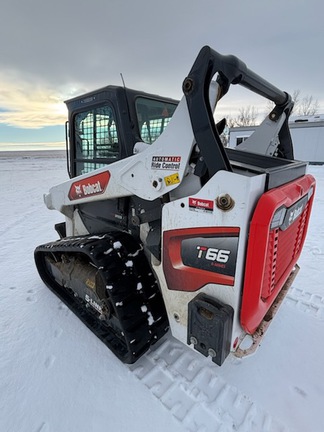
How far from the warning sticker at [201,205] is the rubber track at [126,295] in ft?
2.86

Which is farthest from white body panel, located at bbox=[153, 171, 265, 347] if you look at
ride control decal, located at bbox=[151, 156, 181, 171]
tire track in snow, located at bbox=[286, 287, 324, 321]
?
tire track in snow, located at bbox=[286, 287, 324, 321]

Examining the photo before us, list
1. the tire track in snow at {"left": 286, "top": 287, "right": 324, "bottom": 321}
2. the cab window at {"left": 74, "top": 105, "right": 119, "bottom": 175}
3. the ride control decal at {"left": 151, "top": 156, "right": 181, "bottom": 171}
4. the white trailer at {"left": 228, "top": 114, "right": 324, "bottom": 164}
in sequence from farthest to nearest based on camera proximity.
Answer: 1. the white trailer at {"left": 228, "top": 114, "right": 324, "bottom": 164}
2. the tire track in snow at {"left": 286, "top": 287, "right": 324, "bottom": 321}
3. the cab window at {"left": 74, "top": 105, "right": 119, "bottom": 175}
4. the ride control decal at {"left": 151, "top": 156, "right": 181, "bottom": 171}

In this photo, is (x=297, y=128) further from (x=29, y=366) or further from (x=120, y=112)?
(x=29, y=366)

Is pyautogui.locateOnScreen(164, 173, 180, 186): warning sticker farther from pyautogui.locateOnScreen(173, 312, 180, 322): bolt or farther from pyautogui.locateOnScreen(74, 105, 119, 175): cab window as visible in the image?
pyautogui.locateOnScreen(173, 312, 180, 322): bolt

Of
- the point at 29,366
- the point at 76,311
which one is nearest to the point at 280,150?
the point at 76,311

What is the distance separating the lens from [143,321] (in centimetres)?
205

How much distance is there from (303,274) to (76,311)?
2981 millimetres

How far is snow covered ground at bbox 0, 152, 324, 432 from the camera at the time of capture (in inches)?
65.0

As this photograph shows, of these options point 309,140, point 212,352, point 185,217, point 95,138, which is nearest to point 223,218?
point 185,217

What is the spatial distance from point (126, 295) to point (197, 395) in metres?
0.89

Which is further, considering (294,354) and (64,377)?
(294,354)

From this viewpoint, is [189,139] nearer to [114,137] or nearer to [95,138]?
[114,137]

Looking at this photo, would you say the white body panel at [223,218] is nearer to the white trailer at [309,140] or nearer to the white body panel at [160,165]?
the white body panel at [160,165]

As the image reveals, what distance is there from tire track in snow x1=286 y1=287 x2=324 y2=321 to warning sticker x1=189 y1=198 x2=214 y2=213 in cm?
206
